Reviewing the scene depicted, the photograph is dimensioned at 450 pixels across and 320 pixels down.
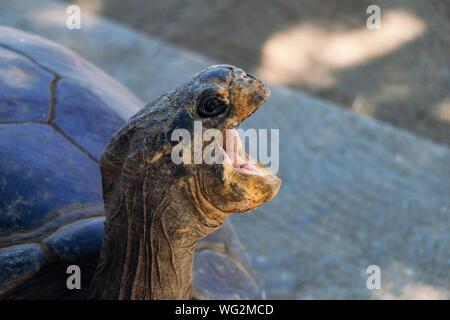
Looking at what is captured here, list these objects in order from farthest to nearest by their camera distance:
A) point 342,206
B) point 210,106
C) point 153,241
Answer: point 342,206, point 153,241, point 210,106

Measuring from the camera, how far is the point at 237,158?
164cm

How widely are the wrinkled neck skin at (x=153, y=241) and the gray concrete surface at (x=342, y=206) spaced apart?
139cm

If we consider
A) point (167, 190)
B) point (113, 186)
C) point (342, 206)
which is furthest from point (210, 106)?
point (342, 206)

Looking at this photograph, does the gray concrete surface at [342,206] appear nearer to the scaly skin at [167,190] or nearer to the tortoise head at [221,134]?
the scaly skin at [167,190]

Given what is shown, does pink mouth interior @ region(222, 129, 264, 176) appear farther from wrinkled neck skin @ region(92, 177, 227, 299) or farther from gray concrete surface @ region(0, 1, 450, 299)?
gray concrete surface @ region(0, 1, 450, 299)

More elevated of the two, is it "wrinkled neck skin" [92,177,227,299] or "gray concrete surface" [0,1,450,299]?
"gray concrete surface" [0,1,450,299]

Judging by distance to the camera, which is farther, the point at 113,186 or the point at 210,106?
the point at 113,186

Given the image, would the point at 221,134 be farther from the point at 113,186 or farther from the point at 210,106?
the point at 113,186

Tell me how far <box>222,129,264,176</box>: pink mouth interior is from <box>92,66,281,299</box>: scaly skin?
0.02 m

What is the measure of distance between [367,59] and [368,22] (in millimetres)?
248

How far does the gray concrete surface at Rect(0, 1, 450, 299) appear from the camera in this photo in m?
3.25

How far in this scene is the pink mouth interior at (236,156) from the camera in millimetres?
1612

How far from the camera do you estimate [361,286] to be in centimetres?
321

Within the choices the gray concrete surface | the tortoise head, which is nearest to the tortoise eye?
the tortoise head
